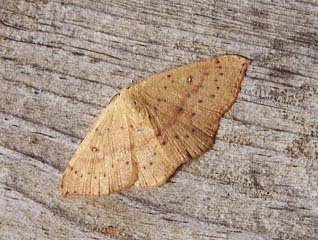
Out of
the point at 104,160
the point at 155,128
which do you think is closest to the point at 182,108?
the point at 155,128

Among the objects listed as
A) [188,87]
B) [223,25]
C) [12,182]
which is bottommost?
[12,182]

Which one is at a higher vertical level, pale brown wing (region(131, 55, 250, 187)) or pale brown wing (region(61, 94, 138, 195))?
pale brown wing (region(131, 55, 250, 187))

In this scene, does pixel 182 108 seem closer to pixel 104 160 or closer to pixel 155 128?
pixel 155 128

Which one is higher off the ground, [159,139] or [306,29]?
[306,29]

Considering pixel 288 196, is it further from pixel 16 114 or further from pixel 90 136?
pixel 16 114

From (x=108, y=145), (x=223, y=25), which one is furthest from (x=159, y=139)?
(x=223, y=25)
